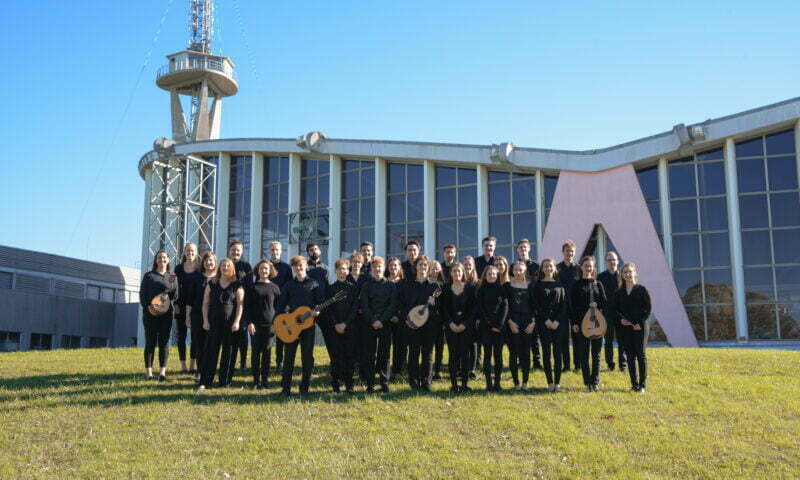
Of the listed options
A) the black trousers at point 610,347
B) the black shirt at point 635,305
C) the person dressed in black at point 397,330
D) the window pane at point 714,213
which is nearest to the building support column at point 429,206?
the window pane at point 714,213

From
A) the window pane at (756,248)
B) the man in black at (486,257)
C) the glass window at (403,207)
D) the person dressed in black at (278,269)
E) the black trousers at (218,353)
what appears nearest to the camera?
the black trousers at (218,353)

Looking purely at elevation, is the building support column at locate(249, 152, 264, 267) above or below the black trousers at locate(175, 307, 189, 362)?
above

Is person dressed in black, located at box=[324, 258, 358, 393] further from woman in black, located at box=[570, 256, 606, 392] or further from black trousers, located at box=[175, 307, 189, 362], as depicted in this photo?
woman in black, located at box=[570, 256, 606, 392]

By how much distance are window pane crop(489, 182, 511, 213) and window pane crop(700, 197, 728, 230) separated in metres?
5.81

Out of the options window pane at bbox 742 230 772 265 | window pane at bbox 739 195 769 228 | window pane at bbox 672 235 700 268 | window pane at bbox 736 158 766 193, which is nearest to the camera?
window pane at bbox 742 230 772 265

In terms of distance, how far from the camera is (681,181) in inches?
810

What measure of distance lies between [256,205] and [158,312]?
1899 cm

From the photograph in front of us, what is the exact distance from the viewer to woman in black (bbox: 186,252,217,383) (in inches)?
360

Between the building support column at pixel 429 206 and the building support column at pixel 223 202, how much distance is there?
9.15 metres

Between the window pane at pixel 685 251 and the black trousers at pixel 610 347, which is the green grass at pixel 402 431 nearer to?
the black trousers at pixel 610 347

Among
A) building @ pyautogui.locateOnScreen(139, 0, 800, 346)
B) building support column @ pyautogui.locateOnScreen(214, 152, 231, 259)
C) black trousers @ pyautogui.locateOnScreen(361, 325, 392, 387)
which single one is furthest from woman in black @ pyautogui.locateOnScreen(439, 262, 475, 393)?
building support column @ pyautogui.locateOnScreen(214, 152, 231, 259)

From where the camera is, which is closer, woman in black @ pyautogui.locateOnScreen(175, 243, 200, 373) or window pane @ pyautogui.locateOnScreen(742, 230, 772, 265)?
woman in black @ pyautogui.locateOnScreen(175, 243, 200, 373)

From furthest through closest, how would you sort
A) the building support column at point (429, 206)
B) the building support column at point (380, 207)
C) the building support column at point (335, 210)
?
the building support column at point (335, 210) → the building support column at point (380, 207) → the building support column at point (429, 206)

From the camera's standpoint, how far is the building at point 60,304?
112 ft
